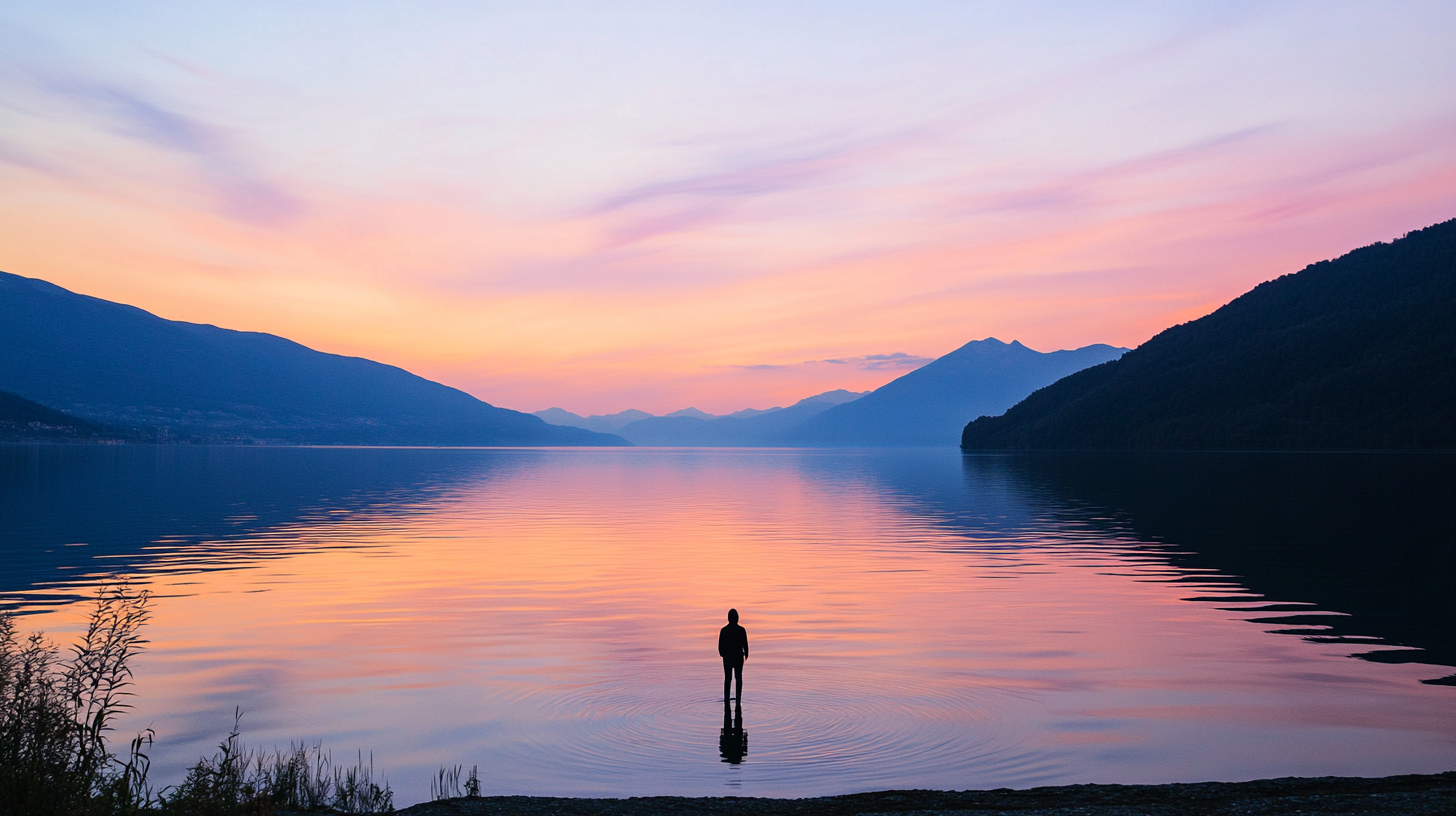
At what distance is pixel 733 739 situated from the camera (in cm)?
1950

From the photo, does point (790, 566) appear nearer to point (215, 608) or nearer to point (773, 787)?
point (215, 608)

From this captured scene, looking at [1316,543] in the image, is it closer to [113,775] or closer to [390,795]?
[390,795]

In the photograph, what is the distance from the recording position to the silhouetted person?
1844 cm

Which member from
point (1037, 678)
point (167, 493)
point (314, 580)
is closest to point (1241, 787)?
point (1037, 678)

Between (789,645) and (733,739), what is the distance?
9327 millimetres

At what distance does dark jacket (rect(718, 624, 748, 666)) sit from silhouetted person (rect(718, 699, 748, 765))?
91 centimetres

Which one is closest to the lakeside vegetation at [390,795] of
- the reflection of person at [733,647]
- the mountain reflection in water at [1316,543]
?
the reflection of person at [733,647]

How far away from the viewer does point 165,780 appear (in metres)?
17.6

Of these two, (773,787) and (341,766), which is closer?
(773,787)

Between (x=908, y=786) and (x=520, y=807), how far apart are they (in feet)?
22.0

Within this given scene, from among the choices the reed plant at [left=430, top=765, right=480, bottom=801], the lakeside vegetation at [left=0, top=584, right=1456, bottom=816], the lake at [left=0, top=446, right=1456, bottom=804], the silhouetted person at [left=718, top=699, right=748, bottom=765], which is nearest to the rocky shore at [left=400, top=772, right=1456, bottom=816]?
the lakeside vegetation at [left=0, top=584, right=1456, bottom=816]

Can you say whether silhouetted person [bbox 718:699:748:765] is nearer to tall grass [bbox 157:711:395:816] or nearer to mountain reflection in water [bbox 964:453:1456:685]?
tall grass [bbox 157:711:395:816]

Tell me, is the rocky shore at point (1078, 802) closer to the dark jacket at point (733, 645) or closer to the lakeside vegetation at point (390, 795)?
the lakeside vegetation at point (390, 795)

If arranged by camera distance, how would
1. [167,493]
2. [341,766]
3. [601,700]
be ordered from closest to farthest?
1. [341,766]
2. [601,700]
3. [167,493]
